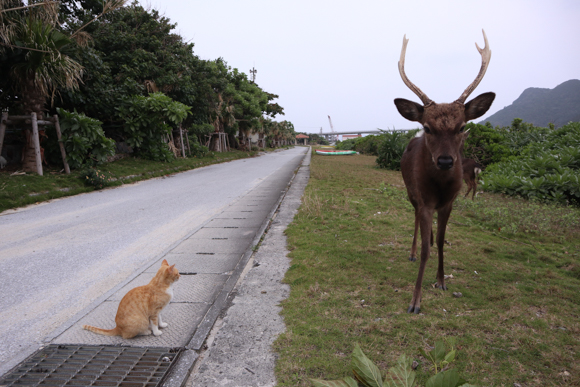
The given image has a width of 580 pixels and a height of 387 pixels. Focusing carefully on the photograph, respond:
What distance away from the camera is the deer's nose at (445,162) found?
116 inches

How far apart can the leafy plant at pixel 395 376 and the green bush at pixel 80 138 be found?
12626 mm

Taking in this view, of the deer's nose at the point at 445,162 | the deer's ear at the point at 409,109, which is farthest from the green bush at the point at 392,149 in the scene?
the deer's nose at the point at 445,162

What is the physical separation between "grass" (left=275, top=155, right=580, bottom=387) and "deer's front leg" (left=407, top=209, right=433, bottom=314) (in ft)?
0.30

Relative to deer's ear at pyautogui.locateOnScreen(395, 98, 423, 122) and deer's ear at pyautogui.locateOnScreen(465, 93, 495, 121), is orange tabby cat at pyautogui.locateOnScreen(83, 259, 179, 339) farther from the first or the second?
deer's ear at pyautogui.locateOnScreen(465, 93, 495, 121)

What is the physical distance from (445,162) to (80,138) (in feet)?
40.9

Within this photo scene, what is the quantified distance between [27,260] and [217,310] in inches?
131

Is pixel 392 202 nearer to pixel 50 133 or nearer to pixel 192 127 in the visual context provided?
pixel 50 133

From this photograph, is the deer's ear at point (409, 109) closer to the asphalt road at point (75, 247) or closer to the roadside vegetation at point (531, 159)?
the asphalt road at point (75, 247)

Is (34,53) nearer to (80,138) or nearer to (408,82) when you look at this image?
(80,138)

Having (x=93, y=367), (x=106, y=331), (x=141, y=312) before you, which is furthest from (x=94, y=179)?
(x=93, y=367)

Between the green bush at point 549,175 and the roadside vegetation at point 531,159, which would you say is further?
the roadside vegetation at point 531,159

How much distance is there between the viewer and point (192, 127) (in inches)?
1005

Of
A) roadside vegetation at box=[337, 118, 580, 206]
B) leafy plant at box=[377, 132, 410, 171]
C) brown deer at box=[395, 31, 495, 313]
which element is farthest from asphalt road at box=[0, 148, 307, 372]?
leafy plant at box=[377, 132, 410, 171]

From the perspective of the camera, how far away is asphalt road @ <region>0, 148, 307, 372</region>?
3174 millimetres
